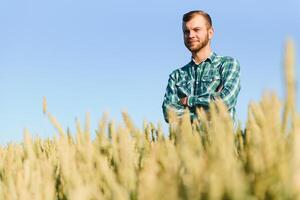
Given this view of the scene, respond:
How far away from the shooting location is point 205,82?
3076 mm

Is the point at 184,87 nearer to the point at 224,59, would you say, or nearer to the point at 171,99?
the point at 171,99

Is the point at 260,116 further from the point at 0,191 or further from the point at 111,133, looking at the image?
the point at 0,191

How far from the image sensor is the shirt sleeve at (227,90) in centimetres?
278

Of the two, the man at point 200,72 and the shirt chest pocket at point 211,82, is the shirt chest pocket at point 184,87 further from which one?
the shirt chest pocket at point 211,82

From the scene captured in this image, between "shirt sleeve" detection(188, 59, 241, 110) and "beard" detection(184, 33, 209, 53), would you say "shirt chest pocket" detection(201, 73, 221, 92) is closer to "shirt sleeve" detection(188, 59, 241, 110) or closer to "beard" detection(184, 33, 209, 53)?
"shirt sleeve" detection(188, 59, 241, 110)

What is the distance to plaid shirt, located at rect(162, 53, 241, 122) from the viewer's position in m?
2.93

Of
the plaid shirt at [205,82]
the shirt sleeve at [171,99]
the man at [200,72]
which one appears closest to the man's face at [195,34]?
the man at [200,72]

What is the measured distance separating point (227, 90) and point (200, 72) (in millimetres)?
288

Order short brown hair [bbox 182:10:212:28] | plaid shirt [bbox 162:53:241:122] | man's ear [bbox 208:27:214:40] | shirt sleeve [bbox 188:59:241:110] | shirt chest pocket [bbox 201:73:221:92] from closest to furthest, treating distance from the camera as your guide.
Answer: shirt sleeve [bbox 188:59:241:110] → plaid shirt [bbox 162:53:241:122] → shirt chest pocket [bbox 201:73:221:92] → short brown hair [bbox 182:10:212:28] → man's ear [bbox 208:27:214:40]

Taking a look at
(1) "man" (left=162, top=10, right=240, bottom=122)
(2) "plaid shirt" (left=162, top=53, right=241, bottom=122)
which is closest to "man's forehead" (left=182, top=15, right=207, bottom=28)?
(1) "man" (left=162, top=10, right=240, bottom=122)

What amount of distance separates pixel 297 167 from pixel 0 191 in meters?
0.69

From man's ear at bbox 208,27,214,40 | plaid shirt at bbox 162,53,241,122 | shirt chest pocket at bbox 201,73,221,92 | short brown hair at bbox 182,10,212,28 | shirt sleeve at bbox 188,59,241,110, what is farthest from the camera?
man's ear at bbox 208,27,214,40

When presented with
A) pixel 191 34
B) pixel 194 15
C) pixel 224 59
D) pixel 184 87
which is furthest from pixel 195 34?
pixel 184 87

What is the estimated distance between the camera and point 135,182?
78 centimetres
